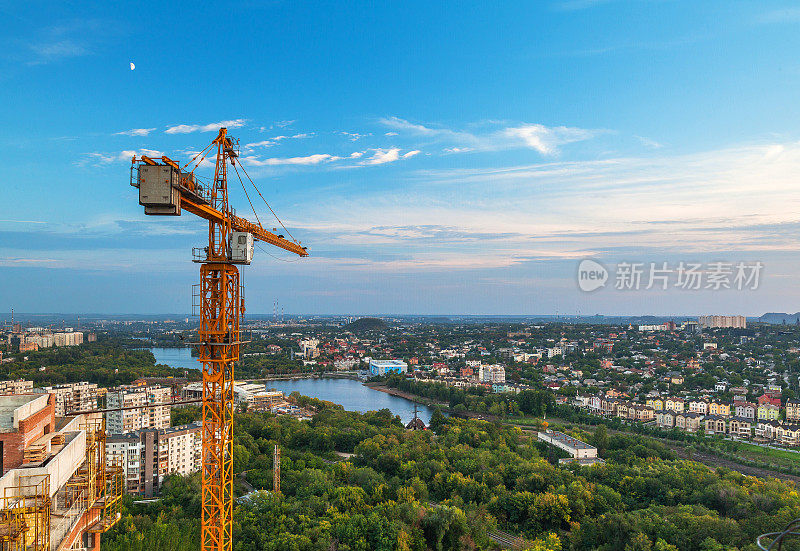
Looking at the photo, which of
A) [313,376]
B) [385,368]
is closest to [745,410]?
[385,368]

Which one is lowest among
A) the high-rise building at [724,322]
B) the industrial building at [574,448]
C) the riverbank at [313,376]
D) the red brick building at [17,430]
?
the riverbank at [313,376]

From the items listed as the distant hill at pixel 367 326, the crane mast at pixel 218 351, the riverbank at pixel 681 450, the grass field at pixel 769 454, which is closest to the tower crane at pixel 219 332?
the crane mast at pixel 218 351

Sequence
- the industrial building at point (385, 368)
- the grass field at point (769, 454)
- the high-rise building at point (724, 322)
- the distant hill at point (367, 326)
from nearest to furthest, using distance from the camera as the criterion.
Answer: the grass field at point (769, 454), the industrial building at point (385, 368), the high-rise building at point (724, 322), the distant hill at point (367, 326)

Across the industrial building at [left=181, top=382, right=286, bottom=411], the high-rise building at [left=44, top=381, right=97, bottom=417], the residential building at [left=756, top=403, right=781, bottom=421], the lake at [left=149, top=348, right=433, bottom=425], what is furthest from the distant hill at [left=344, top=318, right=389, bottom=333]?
the residential building at [left=756, top=403, right=781, bottom=421]

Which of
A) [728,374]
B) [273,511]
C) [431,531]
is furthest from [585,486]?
[728,374]

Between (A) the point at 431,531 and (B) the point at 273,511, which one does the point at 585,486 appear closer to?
(A) the point at 431,531

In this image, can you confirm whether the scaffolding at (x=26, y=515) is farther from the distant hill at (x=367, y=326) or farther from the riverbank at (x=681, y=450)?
the distant hill at (x=367, y=326)

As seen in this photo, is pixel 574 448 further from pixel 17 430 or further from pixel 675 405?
pixel 17 430
